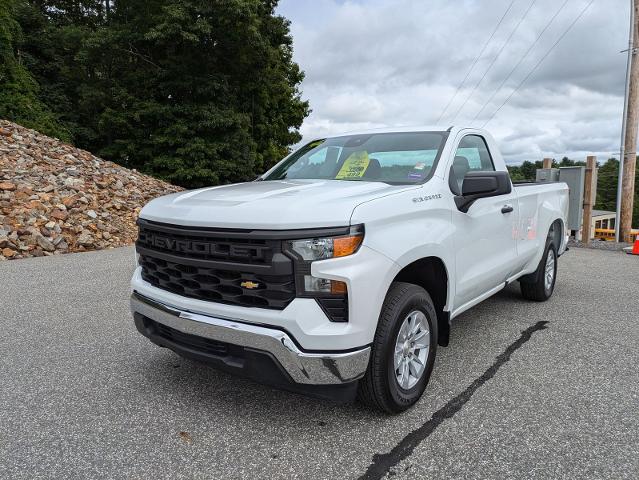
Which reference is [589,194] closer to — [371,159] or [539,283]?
[539,283]

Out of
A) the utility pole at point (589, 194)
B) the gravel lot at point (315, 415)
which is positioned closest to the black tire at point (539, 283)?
the gravel lot at point (315, 415)

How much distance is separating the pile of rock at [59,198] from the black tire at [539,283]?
27.0ft

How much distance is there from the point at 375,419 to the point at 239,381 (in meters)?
1.04

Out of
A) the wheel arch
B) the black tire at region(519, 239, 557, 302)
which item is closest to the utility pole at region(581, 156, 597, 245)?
the black tire at region(519, 239, 557, 302)

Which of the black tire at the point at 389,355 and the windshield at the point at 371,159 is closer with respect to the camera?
the black tire at the point at 389,355

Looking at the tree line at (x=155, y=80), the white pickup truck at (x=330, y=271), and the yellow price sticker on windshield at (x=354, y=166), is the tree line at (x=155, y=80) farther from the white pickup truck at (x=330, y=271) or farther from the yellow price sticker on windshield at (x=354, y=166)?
the white pickup truck at (x=330, y=271)

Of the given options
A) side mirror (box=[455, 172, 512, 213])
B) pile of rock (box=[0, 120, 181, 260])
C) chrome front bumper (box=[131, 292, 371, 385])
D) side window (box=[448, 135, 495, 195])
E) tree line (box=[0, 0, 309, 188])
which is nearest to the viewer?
chrome front bumper (box=[131, 292, 371, 385])

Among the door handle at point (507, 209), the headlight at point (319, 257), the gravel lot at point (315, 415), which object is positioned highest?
the door handle at point (507, 209)

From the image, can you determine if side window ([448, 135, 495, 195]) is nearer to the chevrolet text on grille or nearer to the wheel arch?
the wheel arch

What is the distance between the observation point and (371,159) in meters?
3.71

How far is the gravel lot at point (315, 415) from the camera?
7.87ft

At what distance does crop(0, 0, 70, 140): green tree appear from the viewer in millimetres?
17969

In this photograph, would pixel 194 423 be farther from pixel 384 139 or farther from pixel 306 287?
pixel 384 139

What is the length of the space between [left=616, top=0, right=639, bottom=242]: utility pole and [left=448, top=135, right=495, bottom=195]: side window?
30.9ft
